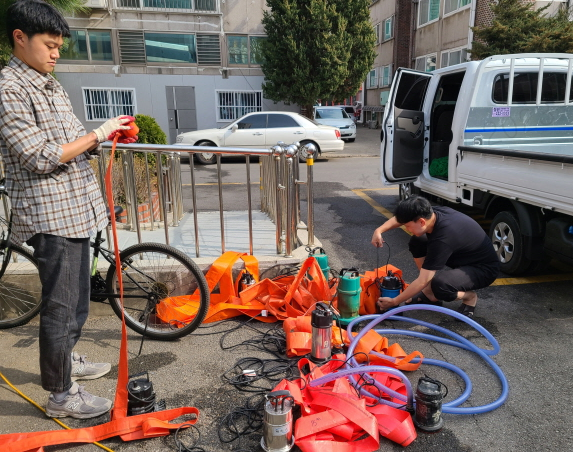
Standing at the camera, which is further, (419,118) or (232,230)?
(419,118)

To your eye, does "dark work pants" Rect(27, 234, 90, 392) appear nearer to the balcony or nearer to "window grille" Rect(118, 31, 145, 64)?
"window grille" Rect(118, 31, 145, 64)

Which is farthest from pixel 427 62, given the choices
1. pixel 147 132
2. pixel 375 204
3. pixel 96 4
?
pixel 147 132

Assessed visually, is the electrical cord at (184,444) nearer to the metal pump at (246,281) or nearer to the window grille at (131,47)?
the metal pump at (246,281)

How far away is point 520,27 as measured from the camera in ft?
49.8

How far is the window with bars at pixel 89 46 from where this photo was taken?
17203mm

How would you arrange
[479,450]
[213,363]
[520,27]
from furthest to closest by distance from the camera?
[520,27], [213,363], [479,450]

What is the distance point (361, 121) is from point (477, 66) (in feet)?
94.6

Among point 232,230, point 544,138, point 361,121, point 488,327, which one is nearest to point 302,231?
point 232,230

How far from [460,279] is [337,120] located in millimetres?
15947

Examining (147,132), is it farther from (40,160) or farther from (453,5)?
(453,5)

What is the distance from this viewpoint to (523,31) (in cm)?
1531

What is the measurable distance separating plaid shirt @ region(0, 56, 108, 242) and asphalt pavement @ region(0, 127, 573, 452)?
1.09 meters

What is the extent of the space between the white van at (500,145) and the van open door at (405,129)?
0.01m

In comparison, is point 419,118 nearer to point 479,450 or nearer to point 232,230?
point 232,230
